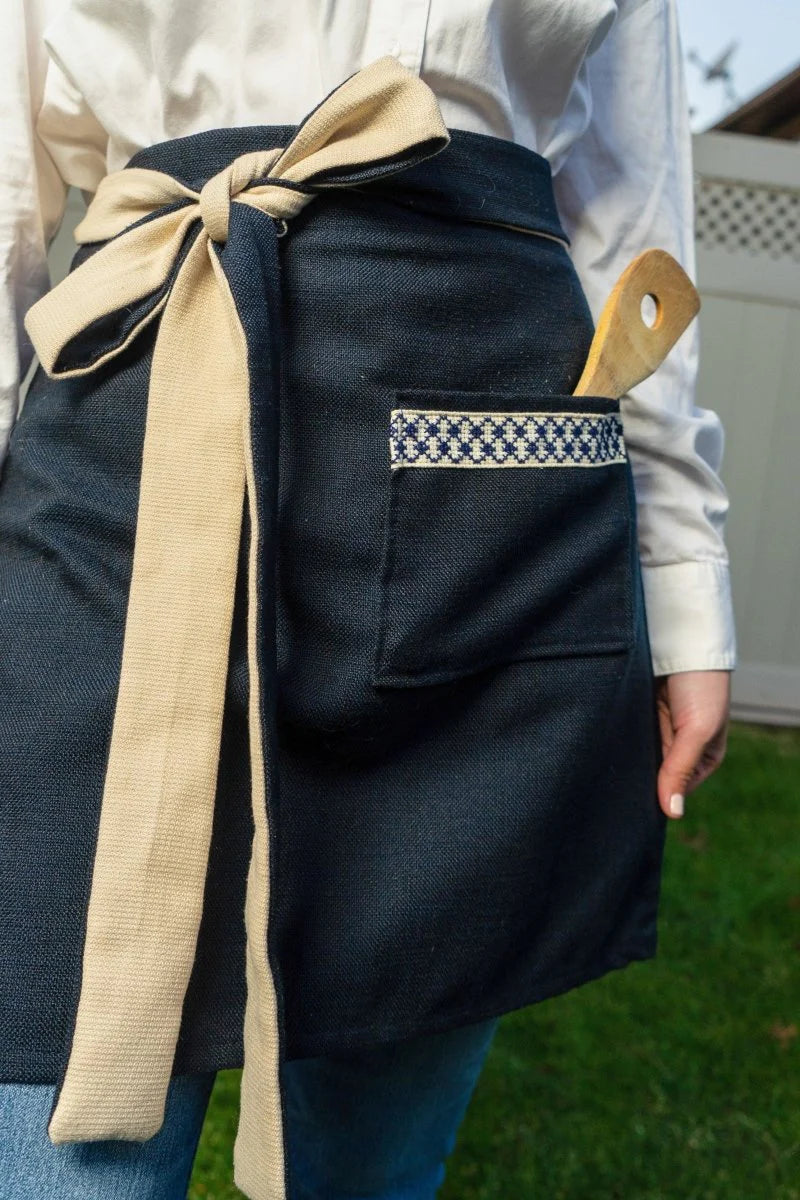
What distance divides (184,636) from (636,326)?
1.39 feet

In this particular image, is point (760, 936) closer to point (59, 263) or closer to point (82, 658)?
point (82, 658)

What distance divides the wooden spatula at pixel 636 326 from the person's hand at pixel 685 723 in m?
0.26

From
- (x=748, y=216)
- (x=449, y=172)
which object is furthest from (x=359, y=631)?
(x=748, y=216)

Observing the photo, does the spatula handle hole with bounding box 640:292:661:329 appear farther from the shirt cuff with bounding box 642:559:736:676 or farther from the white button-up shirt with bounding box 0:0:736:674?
the shirt cuff with bounding box 642:559:736:676

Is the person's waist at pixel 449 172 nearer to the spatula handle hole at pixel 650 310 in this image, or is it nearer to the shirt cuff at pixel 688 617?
the spatula handle hole at pixel 650 310

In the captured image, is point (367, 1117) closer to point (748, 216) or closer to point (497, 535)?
point (497, 535)

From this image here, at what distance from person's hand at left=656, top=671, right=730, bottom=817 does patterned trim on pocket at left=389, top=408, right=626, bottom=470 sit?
23 cm

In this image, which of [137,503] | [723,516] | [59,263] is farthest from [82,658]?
[59,263]

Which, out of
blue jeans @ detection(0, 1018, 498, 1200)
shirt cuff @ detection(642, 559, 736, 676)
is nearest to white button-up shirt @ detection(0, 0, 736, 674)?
shirt cuff @ detection(642, 559, 736, 676)

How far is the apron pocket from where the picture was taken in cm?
76

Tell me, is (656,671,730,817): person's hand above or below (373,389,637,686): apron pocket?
below

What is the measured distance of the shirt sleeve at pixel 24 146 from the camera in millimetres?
806

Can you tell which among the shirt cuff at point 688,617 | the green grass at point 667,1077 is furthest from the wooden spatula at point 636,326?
the green grass at point 667,1077

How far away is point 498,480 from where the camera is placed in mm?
795
